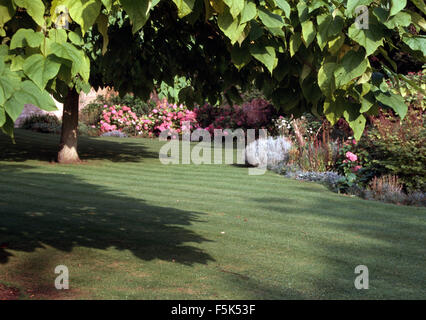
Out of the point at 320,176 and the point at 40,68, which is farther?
the point at 320,176

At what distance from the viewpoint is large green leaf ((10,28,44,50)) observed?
95.4 inches

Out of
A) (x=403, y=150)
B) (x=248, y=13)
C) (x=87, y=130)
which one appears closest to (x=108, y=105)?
(x=87, y=130)

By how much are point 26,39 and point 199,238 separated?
471 cm

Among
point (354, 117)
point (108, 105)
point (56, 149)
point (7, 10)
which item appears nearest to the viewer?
point (7, 10)

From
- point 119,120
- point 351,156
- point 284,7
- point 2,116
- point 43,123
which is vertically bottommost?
point 351,156

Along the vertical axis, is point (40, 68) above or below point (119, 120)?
below

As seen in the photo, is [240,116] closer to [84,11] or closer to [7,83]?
[84,11]

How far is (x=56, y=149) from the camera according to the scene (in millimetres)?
16500

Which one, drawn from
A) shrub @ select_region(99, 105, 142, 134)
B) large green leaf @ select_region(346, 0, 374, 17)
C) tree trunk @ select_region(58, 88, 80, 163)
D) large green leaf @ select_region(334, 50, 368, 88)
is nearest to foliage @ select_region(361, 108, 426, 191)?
tree trunk @ select_region(58, 88, 80, 163)

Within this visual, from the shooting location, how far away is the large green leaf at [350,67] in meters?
2.57

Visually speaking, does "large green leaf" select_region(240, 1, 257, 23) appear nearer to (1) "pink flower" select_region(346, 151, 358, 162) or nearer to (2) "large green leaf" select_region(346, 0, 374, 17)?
(2) "large green leaf" select_region(346, 0, 374, 17)

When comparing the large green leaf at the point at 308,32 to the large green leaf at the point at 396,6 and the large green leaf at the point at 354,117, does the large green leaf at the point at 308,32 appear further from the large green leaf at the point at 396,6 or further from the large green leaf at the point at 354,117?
the large green leaf at the point at 396,6

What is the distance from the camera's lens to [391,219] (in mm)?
8492
